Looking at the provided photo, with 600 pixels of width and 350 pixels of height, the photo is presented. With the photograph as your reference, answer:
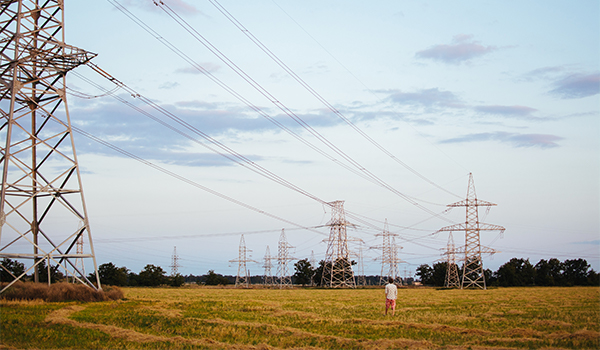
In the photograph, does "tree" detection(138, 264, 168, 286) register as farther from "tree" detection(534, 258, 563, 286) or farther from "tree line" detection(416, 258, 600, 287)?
"tree" detection(534, 258, 563, 286)

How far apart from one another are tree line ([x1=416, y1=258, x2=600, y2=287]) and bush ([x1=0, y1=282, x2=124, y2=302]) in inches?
3528

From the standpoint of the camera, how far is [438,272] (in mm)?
108188

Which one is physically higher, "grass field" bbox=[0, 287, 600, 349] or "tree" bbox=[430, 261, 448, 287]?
"grass field" bbox=[0, 287, 600, 349]

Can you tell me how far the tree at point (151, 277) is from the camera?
9750cm

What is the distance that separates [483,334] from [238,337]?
7239mm

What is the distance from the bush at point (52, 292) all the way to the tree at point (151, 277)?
73.3m

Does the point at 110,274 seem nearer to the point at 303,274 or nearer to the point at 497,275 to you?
the point at 303,274

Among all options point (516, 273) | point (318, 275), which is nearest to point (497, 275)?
point (516, 273)

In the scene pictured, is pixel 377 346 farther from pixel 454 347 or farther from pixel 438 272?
pixel 438 272

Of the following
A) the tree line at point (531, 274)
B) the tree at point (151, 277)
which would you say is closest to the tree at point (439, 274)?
the tree line at point (531, 274)

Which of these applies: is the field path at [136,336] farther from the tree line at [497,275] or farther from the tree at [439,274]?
the tree at [439,274]

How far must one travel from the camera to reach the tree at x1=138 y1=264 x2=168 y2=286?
97.5m

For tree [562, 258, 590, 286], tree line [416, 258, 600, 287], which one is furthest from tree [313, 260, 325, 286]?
tree [562, 258, 590, 286]

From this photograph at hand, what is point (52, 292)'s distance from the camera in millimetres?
25859
